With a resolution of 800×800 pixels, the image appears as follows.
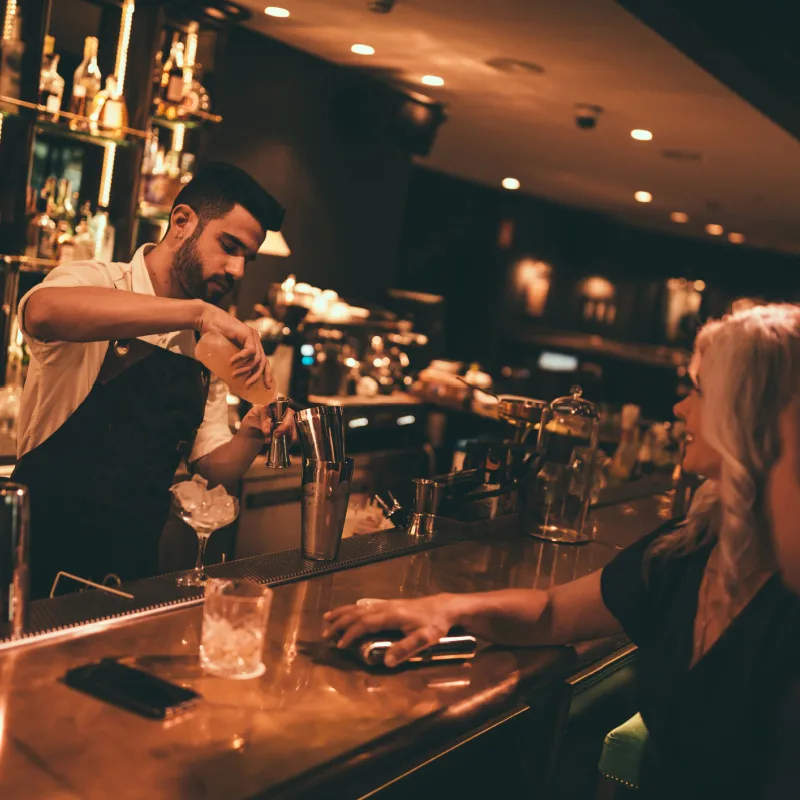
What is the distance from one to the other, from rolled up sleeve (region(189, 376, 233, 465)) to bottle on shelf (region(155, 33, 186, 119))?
2.50m

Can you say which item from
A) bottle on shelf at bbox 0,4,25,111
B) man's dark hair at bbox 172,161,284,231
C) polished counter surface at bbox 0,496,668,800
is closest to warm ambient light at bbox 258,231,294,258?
bottle on shelf at bbox 0,4,25,111

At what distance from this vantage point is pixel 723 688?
1.37 m

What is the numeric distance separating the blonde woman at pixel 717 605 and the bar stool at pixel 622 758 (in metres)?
0.33

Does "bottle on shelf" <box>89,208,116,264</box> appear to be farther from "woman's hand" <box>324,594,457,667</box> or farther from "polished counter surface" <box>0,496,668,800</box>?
"woman's hand" <box>324,594,457,667</box>

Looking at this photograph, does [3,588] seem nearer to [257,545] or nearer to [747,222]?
[257,545]

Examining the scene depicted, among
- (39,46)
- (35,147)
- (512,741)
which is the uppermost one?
(39,46)

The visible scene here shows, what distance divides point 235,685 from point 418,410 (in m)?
4.92

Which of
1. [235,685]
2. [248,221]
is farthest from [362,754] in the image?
[248,221]

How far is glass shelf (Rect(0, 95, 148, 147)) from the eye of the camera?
3783 mm

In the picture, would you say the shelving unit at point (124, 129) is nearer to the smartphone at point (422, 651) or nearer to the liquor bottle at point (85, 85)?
the liquor bottle at point (85, 85)

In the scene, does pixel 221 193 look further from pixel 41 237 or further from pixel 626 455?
pixel 626 455

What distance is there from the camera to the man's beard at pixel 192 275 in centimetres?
220

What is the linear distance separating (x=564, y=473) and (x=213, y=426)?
37.8 inches

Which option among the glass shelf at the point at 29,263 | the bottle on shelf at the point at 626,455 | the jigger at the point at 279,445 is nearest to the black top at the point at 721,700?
the jigger at the point at 279,445
